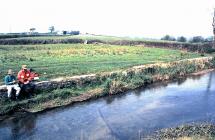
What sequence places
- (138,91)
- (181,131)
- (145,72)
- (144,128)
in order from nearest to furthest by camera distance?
(181,131)
(144,128)
(138,91)
(145,72)

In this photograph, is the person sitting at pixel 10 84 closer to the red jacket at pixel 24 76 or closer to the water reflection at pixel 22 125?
the red jacket at pixel 24 76

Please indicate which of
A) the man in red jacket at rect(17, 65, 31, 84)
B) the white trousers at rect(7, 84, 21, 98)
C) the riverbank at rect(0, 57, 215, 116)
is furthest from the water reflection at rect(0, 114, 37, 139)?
the man in red jacket at rect(17, 65, 31, 84)

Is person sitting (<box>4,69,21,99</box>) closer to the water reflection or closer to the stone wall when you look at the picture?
the stone wall

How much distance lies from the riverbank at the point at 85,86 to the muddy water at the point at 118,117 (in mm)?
769

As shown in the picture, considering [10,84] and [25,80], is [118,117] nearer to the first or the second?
[25,80]

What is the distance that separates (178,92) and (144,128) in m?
10.3

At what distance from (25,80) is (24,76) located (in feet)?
0.86

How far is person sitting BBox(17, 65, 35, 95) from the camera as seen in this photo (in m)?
22.2

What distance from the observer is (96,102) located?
24.1 m

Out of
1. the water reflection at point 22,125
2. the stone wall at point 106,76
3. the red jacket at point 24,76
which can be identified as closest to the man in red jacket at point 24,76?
the red jacket at point 24,76

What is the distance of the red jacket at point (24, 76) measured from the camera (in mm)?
22172

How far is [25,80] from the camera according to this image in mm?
22391

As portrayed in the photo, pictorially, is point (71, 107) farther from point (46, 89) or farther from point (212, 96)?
point (212, 96)

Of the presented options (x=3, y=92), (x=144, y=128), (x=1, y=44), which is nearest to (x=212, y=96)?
(x=144, y=128)
